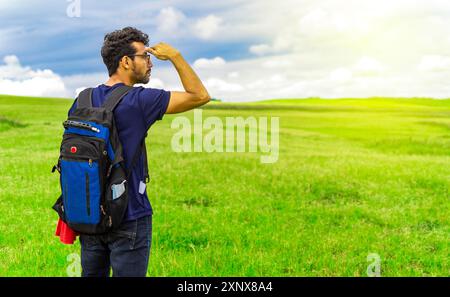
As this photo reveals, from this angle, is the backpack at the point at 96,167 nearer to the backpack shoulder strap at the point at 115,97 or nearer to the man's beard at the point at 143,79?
the backpack shoulder strap at the point at 115,97

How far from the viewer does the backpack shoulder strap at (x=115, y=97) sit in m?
5.13

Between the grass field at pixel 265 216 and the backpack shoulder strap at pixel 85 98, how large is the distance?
448cm

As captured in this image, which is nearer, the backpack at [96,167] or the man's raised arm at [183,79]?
the backpack at [96,167]

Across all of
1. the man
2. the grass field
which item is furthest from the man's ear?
the grass field

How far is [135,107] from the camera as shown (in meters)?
5.13

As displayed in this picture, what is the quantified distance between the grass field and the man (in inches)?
150

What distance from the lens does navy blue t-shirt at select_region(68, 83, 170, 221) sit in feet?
16.9

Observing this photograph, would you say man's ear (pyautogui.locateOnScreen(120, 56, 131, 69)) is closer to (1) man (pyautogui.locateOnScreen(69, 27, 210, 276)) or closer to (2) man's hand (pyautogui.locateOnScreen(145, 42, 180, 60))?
(1) man (pyautogui.locateOnScreen(69, 27, 210, 276))

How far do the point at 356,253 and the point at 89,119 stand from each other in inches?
279

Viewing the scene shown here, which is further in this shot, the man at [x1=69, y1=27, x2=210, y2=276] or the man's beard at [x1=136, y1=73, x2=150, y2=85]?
the man's beard at [x1=136, y1=73, x2=150, y2=85]

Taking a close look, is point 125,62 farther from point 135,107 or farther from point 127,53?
point 135,107

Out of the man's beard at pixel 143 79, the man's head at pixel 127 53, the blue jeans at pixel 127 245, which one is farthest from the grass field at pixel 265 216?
the man's head at pixel 127 53
